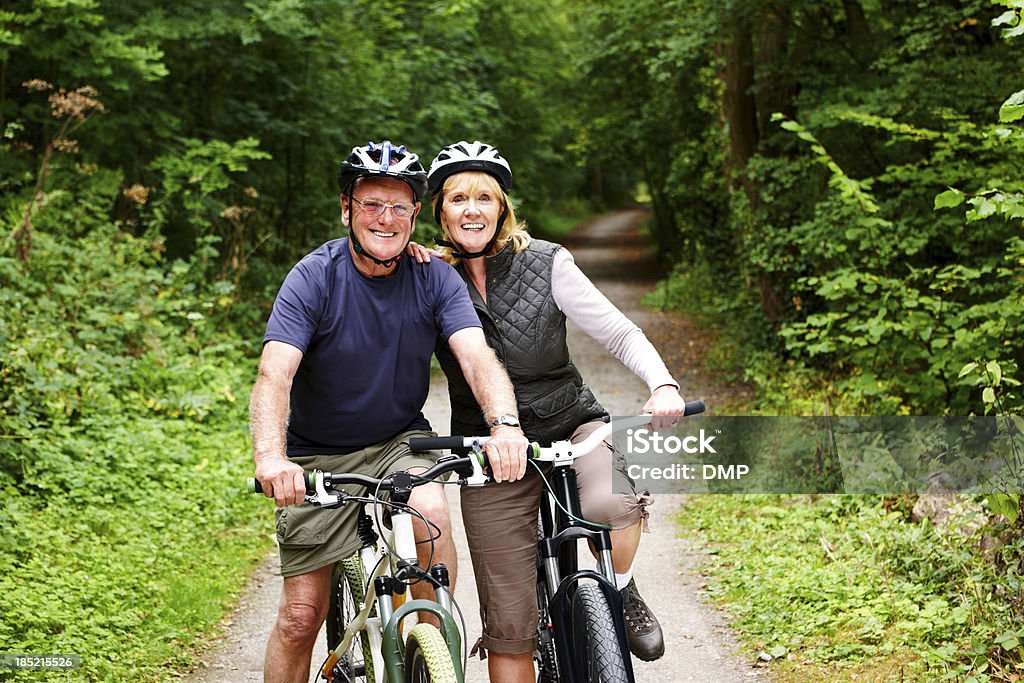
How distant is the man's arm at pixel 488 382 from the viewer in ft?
10.6

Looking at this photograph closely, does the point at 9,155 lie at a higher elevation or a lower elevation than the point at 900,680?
higher

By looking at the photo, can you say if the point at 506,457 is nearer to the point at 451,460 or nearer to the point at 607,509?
the point at 451,460

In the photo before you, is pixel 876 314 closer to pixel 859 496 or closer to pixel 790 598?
pixel 859 496

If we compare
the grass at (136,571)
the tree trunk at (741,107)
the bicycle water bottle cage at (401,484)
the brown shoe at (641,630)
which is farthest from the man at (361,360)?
the tree trunk at (741,107)

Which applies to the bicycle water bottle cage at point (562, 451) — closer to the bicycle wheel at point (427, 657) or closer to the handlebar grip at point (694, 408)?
the handlebar grip at point (694, 408)

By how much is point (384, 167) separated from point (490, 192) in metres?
0.44

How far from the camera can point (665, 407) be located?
11.2ft

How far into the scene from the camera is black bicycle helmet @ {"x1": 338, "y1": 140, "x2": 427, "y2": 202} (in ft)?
11.4

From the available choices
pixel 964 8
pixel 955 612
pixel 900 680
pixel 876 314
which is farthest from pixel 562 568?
pixel 964 8

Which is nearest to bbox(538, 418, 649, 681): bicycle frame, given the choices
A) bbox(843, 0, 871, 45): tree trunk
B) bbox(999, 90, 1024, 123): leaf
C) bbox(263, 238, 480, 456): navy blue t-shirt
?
bbox(263, 238, 480, 456): navy blue t-shirt

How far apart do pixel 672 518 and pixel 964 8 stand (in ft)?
16.9

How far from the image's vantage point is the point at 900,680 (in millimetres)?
4406

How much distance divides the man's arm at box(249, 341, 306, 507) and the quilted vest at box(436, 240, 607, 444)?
2.11ft

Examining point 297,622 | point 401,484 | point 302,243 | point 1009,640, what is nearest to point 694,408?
point 401,484
